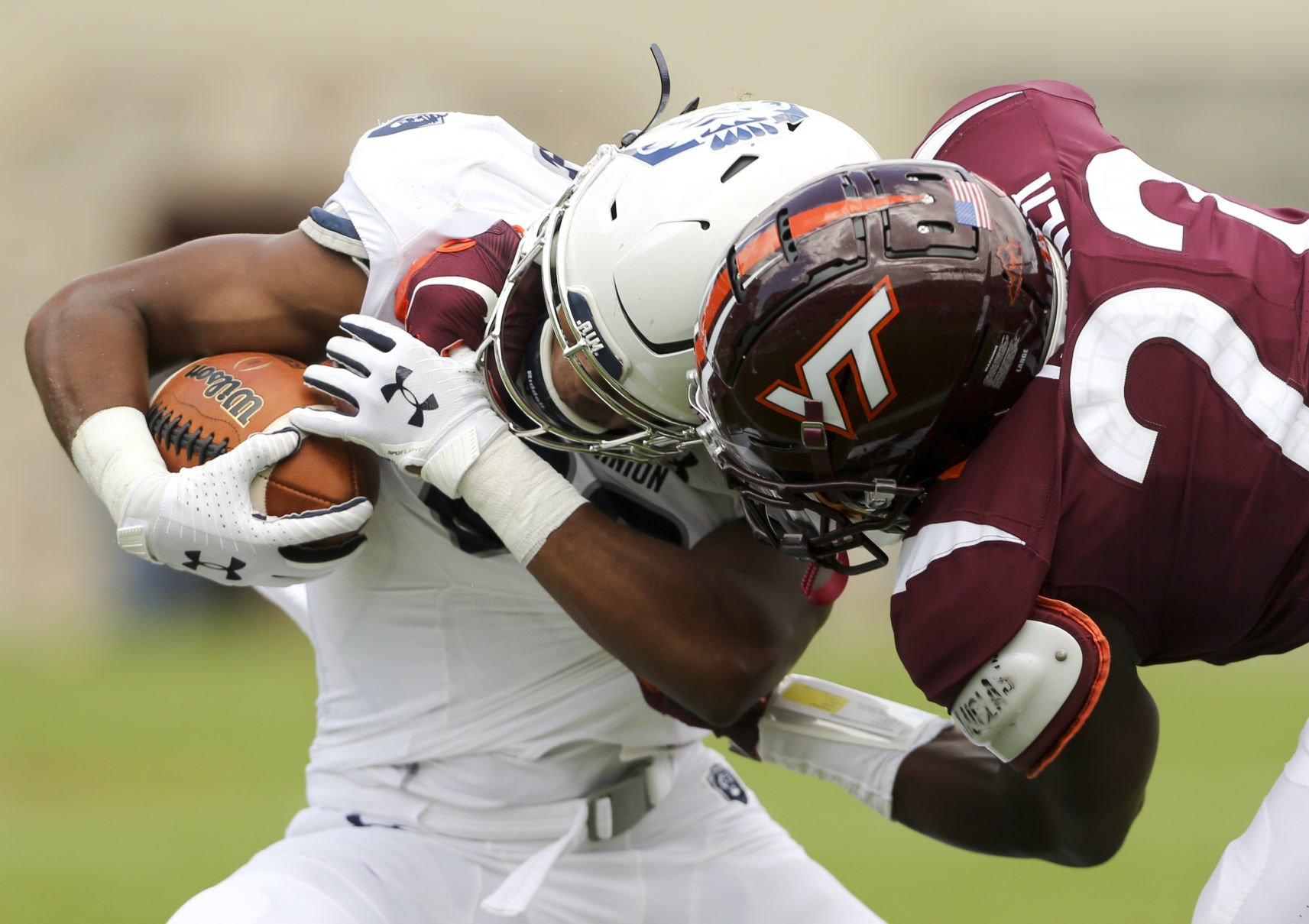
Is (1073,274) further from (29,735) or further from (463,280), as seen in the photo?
(29,735)

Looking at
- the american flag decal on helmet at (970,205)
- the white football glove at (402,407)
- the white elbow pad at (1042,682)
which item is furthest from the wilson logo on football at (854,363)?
the white football glove at (402,407)

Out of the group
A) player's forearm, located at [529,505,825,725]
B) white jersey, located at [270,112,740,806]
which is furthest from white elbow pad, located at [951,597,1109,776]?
white jersey, located at [270,112,740,806]

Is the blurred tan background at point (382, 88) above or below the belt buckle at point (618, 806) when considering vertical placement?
below

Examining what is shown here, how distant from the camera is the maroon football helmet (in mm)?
1667

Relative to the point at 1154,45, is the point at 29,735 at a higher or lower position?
lower

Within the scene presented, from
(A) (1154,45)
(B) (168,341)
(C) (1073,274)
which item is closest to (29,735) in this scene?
(B) (168,341)

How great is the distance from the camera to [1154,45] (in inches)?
376

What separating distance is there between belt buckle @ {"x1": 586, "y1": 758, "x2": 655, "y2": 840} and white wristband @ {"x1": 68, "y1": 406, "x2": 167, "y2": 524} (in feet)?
3.16

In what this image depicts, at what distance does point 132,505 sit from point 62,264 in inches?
309

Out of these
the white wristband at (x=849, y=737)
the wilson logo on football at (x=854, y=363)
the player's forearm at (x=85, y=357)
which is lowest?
the white wristband at (x=849, y=737)

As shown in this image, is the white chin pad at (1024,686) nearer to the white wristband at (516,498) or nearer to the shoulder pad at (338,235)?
the white wristband at (516,498)

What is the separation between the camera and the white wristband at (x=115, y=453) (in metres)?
2.23

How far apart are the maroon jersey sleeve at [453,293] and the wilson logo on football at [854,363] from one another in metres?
0.75

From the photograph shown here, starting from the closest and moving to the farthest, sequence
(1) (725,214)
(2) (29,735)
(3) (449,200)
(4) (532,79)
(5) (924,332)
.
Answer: (5) (924,332) → (1) (725,214) → (3) (449,200) → (2) (29,735) → (4) (532,79)
